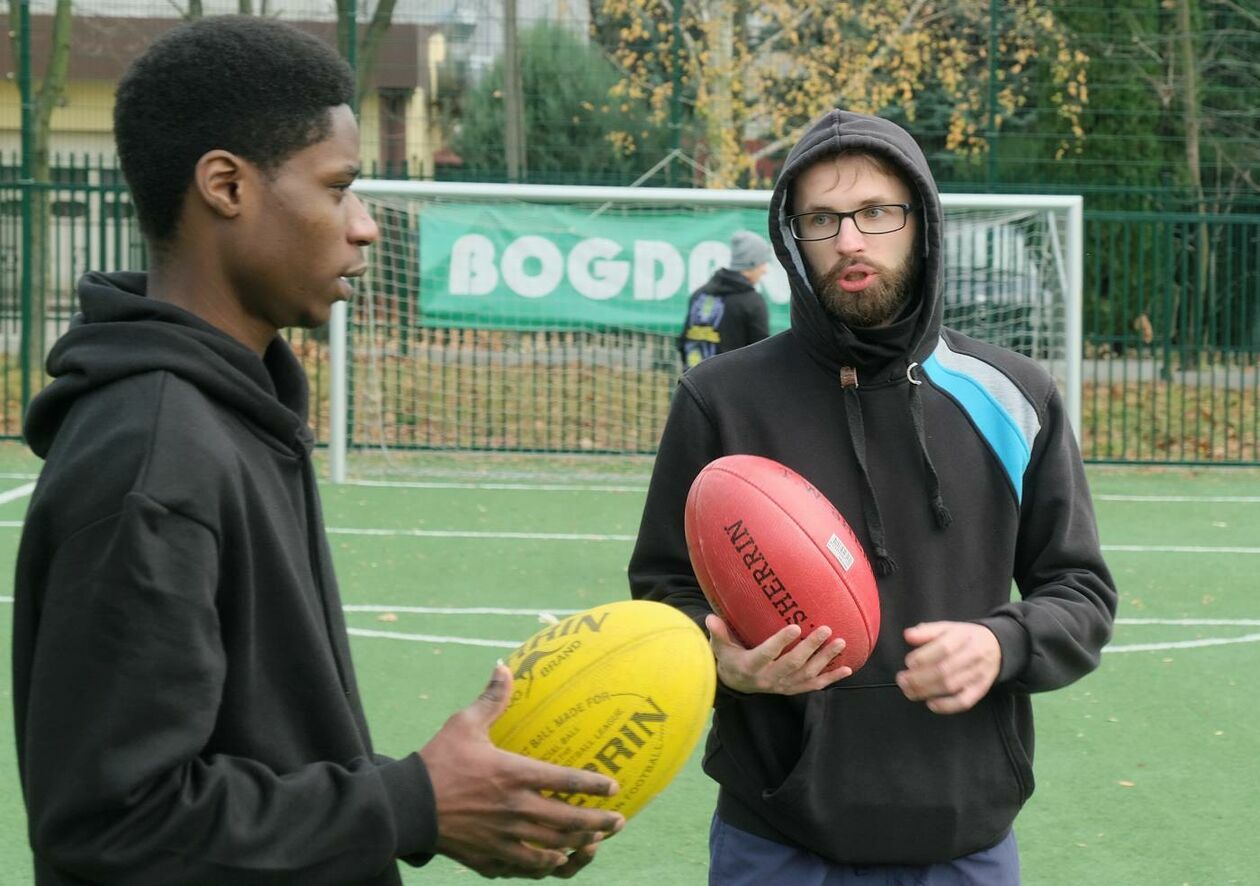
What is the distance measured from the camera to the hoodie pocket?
2688mm

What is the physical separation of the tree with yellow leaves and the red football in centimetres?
1336

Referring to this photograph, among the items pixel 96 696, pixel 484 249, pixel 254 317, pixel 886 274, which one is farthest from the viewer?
pixel 484 249

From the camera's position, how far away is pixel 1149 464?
14219mm

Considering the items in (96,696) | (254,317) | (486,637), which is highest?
(254,317)

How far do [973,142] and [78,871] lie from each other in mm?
17250

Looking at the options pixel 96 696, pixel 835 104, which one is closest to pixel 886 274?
pixel 96 696

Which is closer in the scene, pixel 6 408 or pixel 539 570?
pixel 539 570

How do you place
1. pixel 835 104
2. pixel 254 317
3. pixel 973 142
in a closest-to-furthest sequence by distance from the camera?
pixel 254 317 → pixel 973 142 → pixel 835 104

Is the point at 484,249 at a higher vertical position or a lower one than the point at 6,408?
higher

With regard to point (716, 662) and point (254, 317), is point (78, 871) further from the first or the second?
point (716, 662)

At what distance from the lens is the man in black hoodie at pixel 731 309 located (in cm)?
1036

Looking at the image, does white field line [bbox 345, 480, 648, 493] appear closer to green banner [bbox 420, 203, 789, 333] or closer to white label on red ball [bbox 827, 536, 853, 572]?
green banner [bbox 420, 203, 789, 333]

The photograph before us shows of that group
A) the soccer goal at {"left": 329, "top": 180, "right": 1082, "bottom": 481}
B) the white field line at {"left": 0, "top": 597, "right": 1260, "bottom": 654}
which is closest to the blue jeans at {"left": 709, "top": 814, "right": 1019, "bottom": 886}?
the white field line at {"left": 0, "top": 597, "right": 1260, "bottom": 654}

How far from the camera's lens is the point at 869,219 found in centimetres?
290
